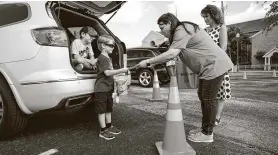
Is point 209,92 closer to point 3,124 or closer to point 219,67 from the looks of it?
point 219,67

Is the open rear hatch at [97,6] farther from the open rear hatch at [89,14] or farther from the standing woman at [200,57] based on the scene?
the standing woman at [200,57]

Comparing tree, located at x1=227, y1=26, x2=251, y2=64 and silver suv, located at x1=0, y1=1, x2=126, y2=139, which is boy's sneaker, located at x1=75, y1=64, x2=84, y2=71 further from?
tree, located at x1=227, y1=26, x2=251, y2=64

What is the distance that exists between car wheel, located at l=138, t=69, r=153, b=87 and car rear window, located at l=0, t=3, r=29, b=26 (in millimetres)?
6798

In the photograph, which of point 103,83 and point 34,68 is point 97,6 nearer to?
point 103,83

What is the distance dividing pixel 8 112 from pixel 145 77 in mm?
7039

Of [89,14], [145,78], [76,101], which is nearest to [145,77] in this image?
[145,78]

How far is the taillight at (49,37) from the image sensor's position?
9.75ft

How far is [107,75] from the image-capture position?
3.21 m

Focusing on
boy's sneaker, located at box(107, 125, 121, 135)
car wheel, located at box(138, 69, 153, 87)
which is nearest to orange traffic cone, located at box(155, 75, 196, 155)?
boy's sneaker, located at box(107, 125, 121, 135)

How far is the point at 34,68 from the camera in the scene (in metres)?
2.96

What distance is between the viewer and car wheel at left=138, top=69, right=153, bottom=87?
9766 mm

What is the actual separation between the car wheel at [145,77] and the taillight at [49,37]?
6.80m

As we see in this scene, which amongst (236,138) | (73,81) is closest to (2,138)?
(73,81)

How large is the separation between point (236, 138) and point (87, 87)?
1.88m
